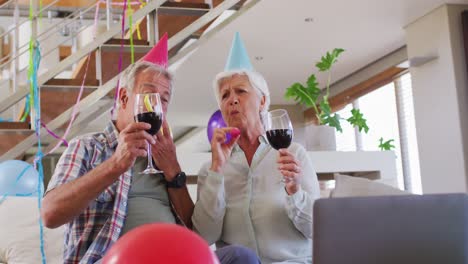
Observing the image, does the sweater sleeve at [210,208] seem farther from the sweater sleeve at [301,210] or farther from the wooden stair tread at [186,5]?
the wooden stair tread at [186,5]

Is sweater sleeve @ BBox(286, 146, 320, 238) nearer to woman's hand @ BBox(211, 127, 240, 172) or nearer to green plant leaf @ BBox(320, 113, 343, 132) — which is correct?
woman's hand @ BBox(211, 127, 240, 172)

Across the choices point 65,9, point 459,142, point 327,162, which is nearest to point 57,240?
point 327,162

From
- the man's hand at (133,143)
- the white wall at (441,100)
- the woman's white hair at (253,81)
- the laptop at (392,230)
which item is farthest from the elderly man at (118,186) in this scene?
the white wall at (441,100)

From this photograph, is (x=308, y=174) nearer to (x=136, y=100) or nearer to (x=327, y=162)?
(x=136, y=100)

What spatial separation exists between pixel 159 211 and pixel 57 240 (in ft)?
2.37

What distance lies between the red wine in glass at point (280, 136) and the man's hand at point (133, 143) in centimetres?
41

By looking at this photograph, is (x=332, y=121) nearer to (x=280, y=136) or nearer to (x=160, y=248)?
(x=280, y=136)

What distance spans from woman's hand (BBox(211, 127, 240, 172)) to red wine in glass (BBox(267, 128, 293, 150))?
0.19 metres

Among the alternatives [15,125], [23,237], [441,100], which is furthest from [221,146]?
[441,100]

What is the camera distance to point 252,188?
6.46 ft

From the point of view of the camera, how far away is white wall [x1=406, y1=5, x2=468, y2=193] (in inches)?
204

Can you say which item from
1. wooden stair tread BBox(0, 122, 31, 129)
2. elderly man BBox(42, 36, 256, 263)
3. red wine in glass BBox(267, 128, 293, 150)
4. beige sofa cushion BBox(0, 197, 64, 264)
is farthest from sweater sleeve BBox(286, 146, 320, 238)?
wooden stair tread BBox(0, 122, 31, 129)

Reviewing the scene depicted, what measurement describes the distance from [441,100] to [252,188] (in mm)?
3897

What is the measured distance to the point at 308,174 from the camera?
76.5 inches
